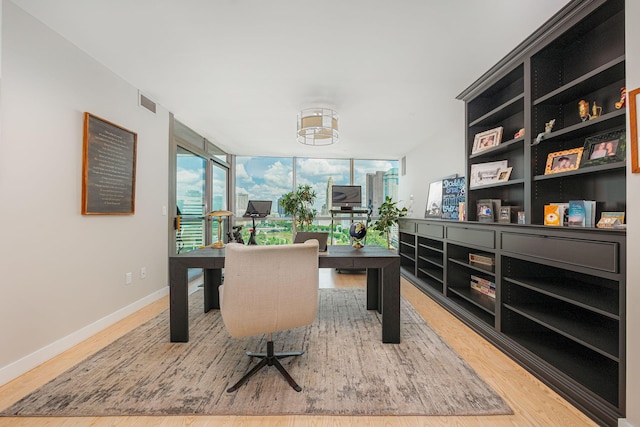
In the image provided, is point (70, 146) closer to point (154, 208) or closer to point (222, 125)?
point (154, 208)

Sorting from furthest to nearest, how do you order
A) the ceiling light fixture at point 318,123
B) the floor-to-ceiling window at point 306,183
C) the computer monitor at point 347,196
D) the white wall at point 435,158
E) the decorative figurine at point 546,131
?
the floor-to-ceiling window at point 306,183 → the computer monitor at point 347,196 → the white wall at point 435,158 → the ceiling light fixture at point 318,123 → the decorative figurine at point 546,131

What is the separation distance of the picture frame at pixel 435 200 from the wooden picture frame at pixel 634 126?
2.95m

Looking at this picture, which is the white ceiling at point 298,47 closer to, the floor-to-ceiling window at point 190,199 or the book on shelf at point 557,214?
the floor-to-ceiling window at point 190,199

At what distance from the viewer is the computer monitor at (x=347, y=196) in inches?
226

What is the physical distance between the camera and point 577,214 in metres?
1.96

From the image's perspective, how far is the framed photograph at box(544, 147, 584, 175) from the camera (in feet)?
6.67

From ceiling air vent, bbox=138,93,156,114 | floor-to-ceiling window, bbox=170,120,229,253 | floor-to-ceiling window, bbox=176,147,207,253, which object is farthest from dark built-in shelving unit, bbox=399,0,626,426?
floor-to-ceiling window, bbox=176,147,207,253

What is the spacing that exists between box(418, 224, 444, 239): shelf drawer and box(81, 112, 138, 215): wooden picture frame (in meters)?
3.67

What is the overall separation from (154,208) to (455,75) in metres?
3.82

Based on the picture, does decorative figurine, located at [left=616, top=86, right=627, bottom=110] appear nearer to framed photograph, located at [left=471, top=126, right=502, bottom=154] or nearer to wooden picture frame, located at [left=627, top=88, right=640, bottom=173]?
wooden picture frame, located at [left=627, top=88, right=640, bottom=173]

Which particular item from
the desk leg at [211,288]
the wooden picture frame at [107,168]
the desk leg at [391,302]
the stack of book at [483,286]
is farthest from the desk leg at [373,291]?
the wooden picture frame at [107,168]

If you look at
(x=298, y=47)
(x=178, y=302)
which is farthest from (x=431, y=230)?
(x=178, y=302)

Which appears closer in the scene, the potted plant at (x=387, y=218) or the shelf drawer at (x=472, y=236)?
the shelf drawer at (x=472, y=236)

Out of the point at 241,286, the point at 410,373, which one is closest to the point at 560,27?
the point at 410,373
